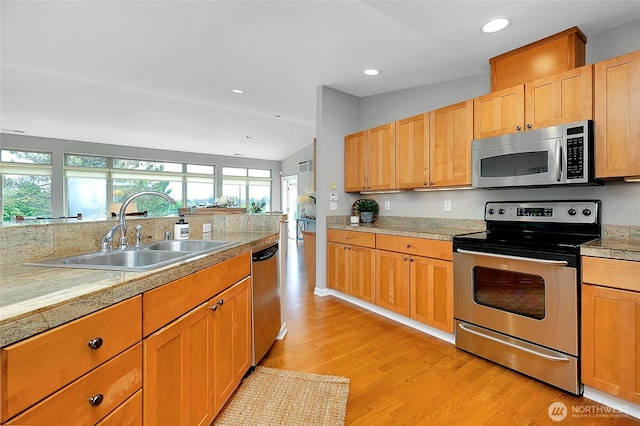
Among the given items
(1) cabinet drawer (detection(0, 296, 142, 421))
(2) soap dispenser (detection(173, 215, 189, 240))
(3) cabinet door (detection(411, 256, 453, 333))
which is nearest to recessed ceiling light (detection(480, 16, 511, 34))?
(3) cabinet door (detection(411, 256, 453, 333))

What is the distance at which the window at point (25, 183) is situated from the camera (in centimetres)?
586

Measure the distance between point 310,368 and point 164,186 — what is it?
23.8ft

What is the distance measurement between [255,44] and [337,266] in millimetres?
2458

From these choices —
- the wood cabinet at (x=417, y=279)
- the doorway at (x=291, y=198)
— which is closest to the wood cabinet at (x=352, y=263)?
the wood cabinet at (x=417, y=279)

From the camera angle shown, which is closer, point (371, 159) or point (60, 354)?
point (60, 354)

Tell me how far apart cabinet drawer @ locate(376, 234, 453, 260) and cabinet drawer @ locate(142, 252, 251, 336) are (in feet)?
5.26

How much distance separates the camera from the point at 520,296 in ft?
6.56

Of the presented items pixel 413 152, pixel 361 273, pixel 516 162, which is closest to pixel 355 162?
pixel 413 152

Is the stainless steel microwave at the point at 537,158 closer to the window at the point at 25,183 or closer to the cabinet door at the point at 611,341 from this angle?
the cabinet door at the point at 611,341

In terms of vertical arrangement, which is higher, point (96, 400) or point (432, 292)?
point (96, 400)

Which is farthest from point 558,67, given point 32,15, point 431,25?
point 32,15

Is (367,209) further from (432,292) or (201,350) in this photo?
(201,350)

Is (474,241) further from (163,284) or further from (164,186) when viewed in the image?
(164,186)

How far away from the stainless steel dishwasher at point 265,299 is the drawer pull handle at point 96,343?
1090 mm
